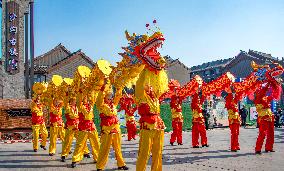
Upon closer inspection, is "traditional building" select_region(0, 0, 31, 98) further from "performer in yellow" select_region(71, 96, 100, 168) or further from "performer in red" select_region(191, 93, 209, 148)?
"performer in yellow" select_region(71, 96, 100, 168)

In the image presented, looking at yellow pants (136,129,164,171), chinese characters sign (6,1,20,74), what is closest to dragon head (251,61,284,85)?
yellow pants (136,129,164,171)

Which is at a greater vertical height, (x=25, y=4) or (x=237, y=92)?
(x=25, y=4)

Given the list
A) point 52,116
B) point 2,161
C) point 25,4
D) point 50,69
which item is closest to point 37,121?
point 52,116

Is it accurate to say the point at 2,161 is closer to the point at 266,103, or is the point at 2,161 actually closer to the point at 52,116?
the point at 52,116

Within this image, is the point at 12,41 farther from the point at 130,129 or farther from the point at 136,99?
the point at 136,99

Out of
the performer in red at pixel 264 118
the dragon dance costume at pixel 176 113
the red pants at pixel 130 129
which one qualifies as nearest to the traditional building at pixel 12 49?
the red pants at pixel 130 129

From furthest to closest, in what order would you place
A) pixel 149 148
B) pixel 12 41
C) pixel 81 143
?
pixel 12 41 → pixel 81 143 → pixel 149 148

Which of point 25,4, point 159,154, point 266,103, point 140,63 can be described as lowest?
point 159,154

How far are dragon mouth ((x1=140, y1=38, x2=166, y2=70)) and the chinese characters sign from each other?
63.8 feet

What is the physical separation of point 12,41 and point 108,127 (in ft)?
58.9

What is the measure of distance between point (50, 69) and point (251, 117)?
61.0ft

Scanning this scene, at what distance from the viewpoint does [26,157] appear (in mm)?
11805

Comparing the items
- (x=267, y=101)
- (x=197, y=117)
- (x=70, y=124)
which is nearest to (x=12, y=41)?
(x=70, y=124)

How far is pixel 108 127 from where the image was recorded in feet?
26.9
